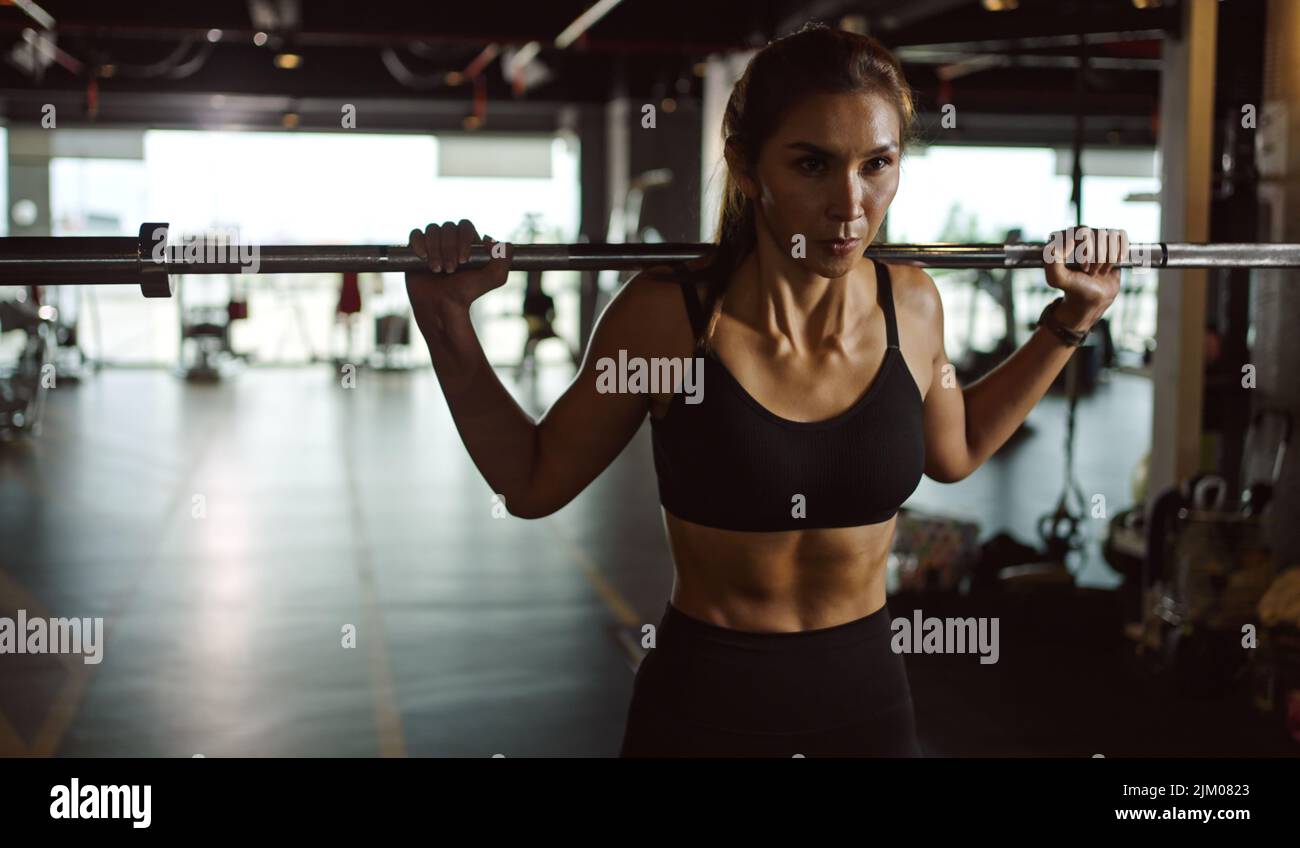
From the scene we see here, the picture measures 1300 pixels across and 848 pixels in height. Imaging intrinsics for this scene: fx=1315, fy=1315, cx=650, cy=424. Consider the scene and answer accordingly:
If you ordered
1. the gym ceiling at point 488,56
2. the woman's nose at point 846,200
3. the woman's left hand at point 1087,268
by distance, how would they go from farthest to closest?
the gym ceiling at point 488,56 < the woman's left hand at point 1087,268 < the woman's nose at point 846,200

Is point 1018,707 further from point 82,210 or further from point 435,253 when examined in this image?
point 82,210

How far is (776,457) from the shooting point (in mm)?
1392

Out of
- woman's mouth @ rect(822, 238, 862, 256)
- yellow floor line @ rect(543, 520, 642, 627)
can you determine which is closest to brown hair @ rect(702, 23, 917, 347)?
woman's mouth @ rect(822, 238, 862, 256)

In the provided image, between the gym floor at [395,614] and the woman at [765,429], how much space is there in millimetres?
2157

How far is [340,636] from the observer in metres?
4.60

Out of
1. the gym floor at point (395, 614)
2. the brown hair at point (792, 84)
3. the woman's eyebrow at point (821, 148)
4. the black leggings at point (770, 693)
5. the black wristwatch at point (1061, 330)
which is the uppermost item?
the brown hair at point (792, 84)

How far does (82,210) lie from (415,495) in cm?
906

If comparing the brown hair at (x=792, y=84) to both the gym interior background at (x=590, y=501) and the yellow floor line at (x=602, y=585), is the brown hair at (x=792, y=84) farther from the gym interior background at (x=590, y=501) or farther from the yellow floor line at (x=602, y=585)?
the yellow floor line at (x=602, y=585)

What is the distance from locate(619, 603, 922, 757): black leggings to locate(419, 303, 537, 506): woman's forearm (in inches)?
10.2

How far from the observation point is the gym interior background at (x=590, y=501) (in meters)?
3.78

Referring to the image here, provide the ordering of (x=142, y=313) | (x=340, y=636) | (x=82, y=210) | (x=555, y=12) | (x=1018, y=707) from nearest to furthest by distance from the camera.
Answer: (x=1018, y=707) < (x=340, y=636) < (x=555, y=12) < (x=82, y=210) < (x=142, y=313)

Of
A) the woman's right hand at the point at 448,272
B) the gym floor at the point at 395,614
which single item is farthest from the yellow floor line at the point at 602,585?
the woman's right hand at the point at 448,272

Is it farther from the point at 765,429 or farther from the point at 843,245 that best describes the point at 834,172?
the point at 765,429

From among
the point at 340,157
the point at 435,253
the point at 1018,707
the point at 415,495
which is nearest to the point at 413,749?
the point at 1018,707
